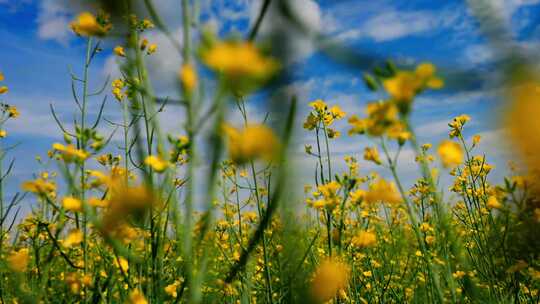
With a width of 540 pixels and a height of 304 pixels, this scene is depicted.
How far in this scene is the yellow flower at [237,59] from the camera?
0.43 m

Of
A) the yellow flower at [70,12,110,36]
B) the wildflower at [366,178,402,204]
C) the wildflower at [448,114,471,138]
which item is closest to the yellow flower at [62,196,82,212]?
the yellow flower at [70,12,110,36]

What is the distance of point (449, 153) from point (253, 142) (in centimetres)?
45

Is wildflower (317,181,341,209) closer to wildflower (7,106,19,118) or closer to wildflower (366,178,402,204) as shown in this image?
wildflower (366,178,402,204)

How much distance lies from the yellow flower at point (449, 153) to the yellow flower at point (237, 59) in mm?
441

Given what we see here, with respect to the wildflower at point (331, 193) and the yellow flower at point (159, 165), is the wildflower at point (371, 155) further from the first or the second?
the yellow flower at point (159, 165)

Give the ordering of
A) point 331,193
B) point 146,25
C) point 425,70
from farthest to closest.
A: point 146,25, point 331,193, point 425,70

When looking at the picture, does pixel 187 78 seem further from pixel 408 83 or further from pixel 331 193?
pixel 331 193

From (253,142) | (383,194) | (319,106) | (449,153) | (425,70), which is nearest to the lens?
(253,142)

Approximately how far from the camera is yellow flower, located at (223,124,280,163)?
42 cm

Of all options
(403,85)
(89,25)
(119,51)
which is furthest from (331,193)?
(119,51)

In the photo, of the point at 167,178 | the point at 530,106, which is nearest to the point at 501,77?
the point at 530,106

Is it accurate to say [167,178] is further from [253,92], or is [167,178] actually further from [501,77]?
[501,77]

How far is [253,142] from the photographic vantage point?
1.41ft

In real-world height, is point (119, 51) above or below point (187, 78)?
above
